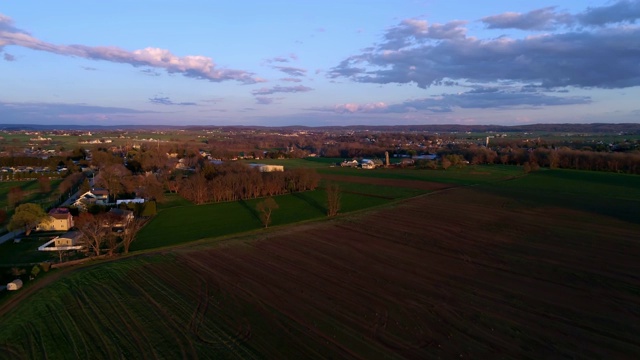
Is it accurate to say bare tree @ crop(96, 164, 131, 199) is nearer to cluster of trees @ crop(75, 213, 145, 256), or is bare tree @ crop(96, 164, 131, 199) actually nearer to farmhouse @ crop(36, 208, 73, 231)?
farmhouse @ crop(36, 208, 73, 231)

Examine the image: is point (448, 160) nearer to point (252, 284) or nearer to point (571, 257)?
point (571, 257)

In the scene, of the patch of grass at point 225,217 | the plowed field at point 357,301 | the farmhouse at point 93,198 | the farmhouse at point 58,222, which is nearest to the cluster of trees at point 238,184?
the patch of grass at point 225,217

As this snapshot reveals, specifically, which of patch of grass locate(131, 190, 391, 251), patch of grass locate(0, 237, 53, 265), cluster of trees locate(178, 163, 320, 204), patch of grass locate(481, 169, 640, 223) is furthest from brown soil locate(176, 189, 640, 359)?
cluster of trees locate(178, 163, 320, 204)

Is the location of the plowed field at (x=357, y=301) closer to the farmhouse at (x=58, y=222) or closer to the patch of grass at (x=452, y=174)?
the farmhouse at (x=58, y=222)

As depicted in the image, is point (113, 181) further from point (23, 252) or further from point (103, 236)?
point (23, 252)

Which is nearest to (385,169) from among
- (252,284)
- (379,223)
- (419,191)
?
(419,191)
